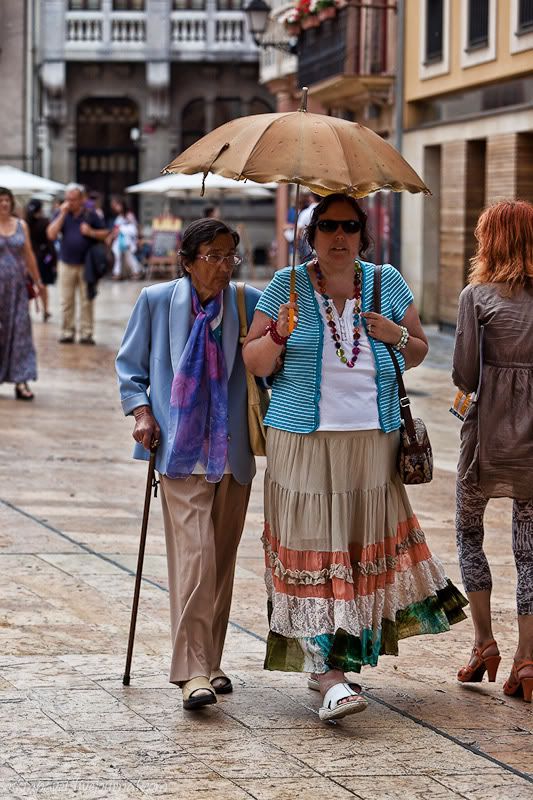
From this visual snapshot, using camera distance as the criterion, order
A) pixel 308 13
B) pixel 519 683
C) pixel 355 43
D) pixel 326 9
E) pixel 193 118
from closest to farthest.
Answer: pixel 519 683 < pixel 355 43 < pixel 326 9 < pixel 308 13 < pixel 193 118

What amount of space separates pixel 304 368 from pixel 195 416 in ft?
1.39

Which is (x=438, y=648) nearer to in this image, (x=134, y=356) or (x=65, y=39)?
(x=134, y=356)

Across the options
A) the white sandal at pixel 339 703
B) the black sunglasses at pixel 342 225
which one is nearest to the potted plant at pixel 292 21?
the black sunglasses at pixel 342 225

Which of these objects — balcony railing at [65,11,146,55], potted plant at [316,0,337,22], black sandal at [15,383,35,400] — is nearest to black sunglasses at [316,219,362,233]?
black sandal at [15,383,35,400]

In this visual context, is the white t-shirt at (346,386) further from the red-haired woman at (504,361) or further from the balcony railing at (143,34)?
the balcony railing at (143,34)

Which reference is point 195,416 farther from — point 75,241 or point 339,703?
point 75,241

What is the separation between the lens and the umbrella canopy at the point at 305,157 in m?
6.04

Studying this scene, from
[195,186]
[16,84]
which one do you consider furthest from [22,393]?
[16,84]

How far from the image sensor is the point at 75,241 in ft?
71.8

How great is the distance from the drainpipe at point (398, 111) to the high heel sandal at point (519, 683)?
21208mm

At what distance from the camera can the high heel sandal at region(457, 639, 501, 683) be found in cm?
676

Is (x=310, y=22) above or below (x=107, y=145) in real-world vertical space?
above

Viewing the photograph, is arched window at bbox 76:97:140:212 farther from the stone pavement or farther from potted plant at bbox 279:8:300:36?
the stone pavement

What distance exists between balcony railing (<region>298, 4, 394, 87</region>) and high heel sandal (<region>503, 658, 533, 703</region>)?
72.3 feet
